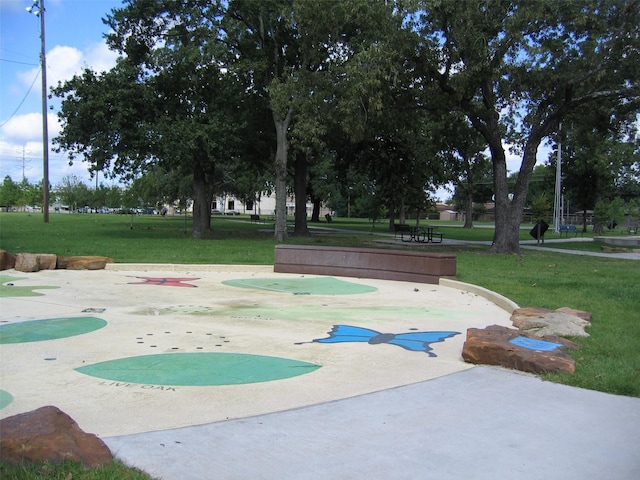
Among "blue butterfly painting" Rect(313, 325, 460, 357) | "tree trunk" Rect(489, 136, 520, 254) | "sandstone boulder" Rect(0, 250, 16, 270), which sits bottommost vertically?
"blue butterfly painting" Rect(313, 325, 460, 357)

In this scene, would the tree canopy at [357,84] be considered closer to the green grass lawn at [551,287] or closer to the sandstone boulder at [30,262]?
the green grass lawn at [551,287]

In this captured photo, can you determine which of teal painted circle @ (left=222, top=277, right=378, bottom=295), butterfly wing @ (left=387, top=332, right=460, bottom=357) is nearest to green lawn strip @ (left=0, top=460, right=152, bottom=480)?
butterfly wing @ (left=387, top=332, right=460, bottom=357)

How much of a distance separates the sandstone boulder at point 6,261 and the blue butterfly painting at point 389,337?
33.3 ft

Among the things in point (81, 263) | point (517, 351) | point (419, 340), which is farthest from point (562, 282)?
point (81, 263)

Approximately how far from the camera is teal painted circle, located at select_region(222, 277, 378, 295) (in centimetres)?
1220

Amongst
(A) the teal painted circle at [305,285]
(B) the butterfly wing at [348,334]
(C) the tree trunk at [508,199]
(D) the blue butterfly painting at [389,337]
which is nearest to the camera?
(D) the blue butterfly painting at [389,337]

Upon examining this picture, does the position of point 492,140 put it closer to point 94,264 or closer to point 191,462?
point 94,264

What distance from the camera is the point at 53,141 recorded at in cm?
2598

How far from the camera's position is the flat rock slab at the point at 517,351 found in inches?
230

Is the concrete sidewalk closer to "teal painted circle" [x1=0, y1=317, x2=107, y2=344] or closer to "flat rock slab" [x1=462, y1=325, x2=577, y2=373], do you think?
"flat rock slab" [x1=462, y1=325, x2=577, y2=373]

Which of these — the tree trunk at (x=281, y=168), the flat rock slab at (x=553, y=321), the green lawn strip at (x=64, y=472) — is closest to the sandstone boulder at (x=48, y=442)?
the green lawn strip at (x=64, y=472)

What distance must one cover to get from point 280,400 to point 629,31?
Result: 20.2m

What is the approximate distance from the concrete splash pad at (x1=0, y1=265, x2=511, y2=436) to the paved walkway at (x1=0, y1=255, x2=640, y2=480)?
0.03 metres

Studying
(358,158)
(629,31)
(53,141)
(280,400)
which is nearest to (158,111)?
(53,141)
